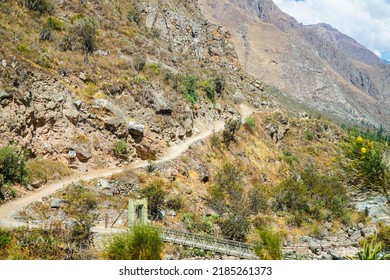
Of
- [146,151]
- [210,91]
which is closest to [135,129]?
[146,151]

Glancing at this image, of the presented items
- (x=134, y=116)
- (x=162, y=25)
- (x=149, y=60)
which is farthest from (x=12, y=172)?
(x=162, y=25)

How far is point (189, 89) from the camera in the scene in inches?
1355

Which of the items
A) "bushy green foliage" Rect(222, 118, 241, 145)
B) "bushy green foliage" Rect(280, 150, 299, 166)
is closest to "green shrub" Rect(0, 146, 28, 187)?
"bushy green foliage" Rect(222, 118, 241, 145)

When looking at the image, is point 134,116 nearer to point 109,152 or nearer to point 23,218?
point 109,152

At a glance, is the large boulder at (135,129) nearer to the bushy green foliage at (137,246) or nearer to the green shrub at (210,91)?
the green shrub at (210,91)

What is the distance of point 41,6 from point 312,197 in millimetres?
29581

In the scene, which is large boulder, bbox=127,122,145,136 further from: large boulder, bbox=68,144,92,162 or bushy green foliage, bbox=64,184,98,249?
bushy green foliage, bbox=64,184,98,249

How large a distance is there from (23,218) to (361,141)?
44.4 ft

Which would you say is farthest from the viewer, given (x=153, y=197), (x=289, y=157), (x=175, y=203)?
(x=289, y=157)

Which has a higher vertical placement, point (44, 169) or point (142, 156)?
point (142, 156)

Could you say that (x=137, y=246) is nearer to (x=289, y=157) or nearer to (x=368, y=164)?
(x=368, y=164)

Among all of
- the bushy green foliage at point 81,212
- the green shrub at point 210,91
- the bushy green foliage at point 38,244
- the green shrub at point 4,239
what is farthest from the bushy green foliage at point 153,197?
the green shrub at point 210,91

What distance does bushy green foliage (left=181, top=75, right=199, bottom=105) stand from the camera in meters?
33.3

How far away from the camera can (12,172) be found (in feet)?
54.7
